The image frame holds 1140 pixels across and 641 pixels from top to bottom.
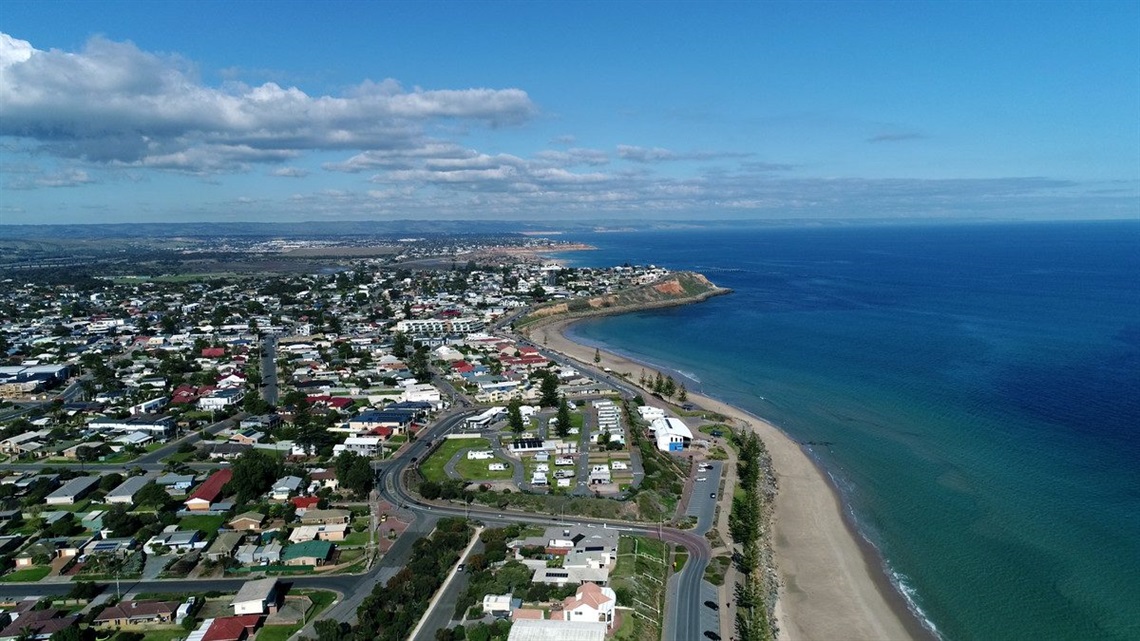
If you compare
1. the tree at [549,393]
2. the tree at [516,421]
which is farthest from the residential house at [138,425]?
the tree at [549,393]

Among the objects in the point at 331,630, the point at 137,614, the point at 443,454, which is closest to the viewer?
the point at 331,630

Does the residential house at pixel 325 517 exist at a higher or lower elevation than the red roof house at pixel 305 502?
higher

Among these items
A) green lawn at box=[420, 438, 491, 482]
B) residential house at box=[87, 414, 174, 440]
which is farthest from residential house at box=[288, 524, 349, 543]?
residential house at box=[87, 414, 174, 440]

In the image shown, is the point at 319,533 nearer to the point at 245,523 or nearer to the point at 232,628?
the point at 245,523

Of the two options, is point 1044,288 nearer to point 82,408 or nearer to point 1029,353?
point 1029,353

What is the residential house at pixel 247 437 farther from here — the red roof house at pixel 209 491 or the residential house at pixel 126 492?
the residential house at pixel 126 492

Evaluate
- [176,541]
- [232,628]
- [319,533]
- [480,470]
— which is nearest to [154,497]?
[176,541]
